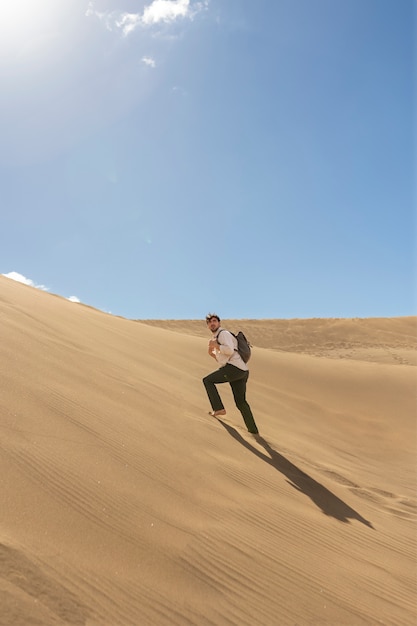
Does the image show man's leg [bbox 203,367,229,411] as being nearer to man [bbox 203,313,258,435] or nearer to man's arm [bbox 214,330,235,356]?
man [bbox 203,313,258,435]

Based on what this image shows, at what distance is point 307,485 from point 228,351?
5.57 feet

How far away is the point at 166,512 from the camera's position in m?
2.54

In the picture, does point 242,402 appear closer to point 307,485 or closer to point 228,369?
point 228,369

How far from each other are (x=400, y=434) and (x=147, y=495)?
285 inches

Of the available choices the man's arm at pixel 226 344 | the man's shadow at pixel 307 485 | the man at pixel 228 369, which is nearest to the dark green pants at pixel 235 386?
the man at pixel 228 369

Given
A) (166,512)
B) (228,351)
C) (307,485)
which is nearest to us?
(166,512)

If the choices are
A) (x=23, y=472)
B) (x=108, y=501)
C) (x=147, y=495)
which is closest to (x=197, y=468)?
(x=147, y=495)

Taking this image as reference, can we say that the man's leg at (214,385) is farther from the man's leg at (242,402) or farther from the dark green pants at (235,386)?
the man's leg at (242,402)

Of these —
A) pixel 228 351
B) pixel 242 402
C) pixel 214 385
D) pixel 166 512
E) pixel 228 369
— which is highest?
pixel 228 351

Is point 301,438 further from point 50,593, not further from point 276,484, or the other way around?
point 50,593

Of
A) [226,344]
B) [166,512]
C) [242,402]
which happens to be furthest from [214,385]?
[166,512]

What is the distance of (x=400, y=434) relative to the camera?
8531 millimetres

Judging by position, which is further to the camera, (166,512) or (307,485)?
(307,485)

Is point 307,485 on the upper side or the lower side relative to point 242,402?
lower
